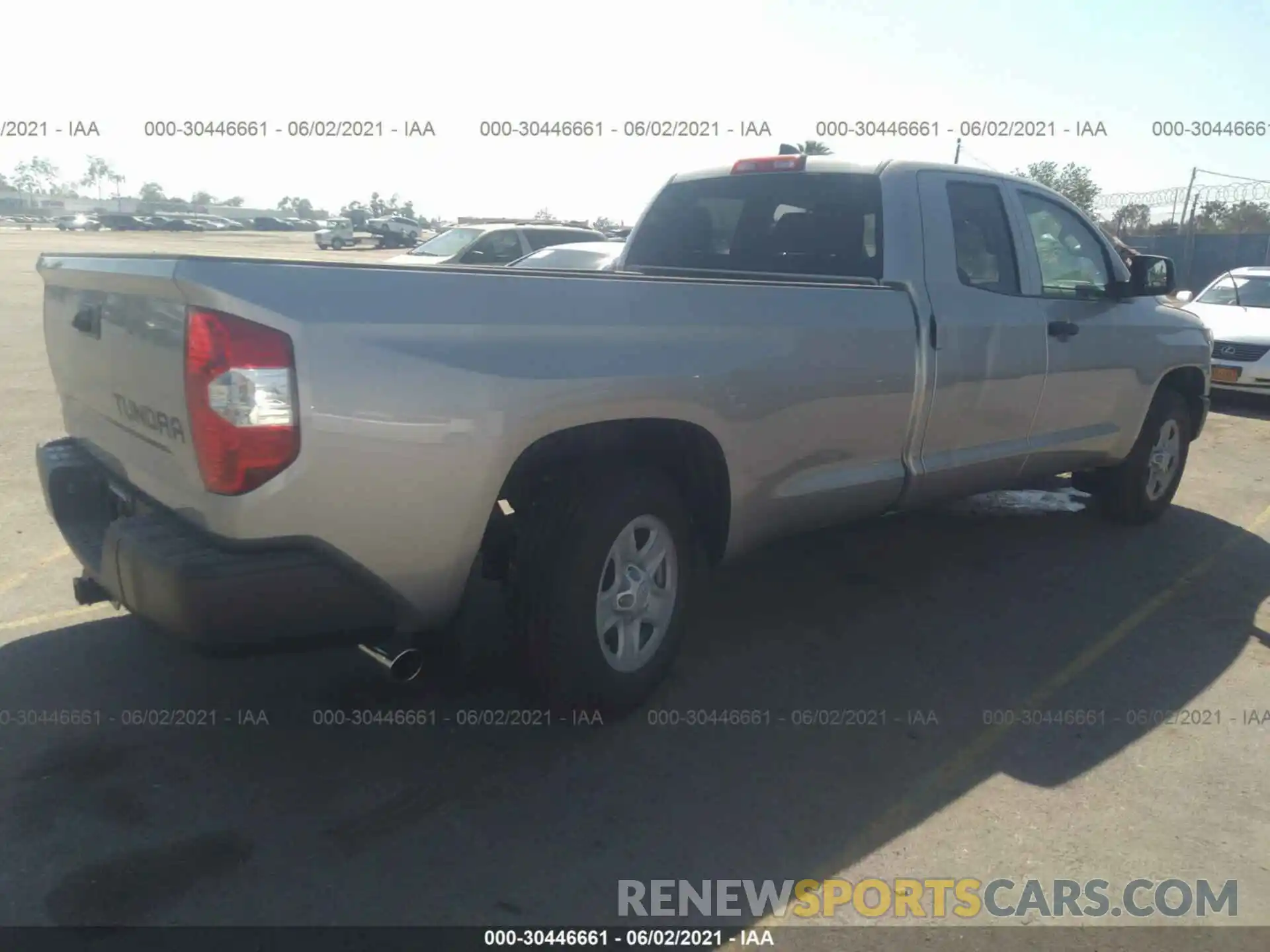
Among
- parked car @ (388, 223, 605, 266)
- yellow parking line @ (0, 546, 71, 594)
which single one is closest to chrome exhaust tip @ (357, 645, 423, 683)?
yellow parking line @ (0, 546, 71, 594)

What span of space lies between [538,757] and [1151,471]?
447cm

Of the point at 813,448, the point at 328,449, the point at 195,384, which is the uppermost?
the point at 195,384

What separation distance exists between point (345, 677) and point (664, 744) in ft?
4.02

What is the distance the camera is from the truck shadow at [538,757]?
274cm

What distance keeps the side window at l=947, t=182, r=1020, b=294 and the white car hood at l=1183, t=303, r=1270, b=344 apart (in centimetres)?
675

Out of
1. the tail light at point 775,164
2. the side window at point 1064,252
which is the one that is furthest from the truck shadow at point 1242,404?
the tail light at point 775,164

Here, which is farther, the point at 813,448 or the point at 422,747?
the point at 813,448

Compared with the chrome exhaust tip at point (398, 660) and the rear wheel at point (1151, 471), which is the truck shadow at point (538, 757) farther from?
the rear wheel at point (1151, 471)

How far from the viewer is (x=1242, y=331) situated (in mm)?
11141

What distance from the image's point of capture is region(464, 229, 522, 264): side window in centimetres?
1525

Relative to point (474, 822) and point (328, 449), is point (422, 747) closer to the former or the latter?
point (474, 822)

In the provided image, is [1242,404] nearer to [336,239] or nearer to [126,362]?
[126,362]

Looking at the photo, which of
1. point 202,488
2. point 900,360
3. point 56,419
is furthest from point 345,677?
point 56,419

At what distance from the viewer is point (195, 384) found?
2.63m
